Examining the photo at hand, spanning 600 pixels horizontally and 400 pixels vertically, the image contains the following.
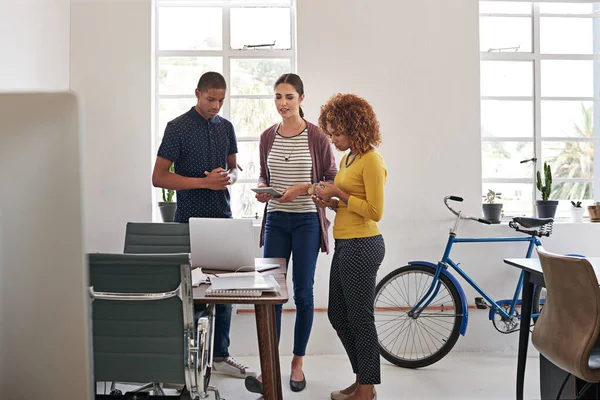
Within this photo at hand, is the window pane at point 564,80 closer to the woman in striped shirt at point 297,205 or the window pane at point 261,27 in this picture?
the window pane at point 261,27

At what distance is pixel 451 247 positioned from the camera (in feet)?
12.6

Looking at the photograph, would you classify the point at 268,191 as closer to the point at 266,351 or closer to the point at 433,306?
the point at 266,351

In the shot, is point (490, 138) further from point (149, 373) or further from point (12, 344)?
point (12, 344)

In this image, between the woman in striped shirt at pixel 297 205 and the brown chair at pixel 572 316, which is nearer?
the brown chair at pixel 572 316

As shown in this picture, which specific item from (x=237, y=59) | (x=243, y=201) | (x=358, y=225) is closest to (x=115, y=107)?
(x=237, y=59)

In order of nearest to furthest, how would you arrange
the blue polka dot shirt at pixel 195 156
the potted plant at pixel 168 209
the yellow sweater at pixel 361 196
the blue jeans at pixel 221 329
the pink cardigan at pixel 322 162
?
the yellow sweater at pixel 361 196 → the blue polka dot shirt at pixel 195 156 → the pink cardigan at pixel 322 162 → the blue jeans at pixel 221 329 → the potted plant at pixel 168 209

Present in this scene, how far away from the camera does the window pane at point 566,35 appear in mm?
4293

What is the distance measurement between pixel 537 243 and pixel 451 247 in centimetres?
57

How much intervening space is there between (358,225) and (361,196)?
13cm

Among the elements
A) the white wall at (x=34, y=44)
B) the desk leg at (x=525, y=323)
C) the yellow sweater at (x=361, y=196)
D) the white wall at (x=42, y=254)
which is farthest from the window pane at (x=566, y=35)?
the white wall at (x=42, y=254)

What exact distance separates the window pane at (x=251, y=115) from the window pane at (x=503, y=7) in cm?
173

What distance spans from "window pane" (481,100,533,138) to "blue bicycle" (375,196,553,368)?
790 millimetres

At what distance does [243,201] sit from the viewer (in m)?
4.14

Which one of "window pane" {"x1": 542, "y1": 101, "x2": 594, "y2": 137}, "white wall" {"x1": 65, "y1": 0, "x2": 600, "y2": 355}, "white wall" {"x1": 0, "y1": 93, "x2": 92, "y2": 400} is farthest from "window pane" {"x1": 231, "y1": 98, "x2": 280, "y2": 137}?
"white wall" {"x1": 0, "y1": 93, "x2": 92, "y2": 400}
